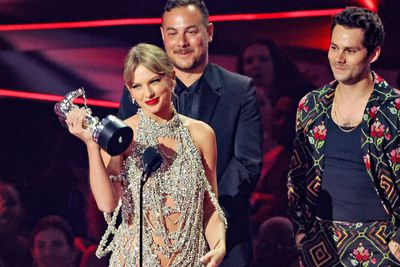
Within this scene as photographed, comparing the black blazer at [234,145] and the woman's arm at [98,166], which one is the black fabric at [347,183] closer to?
the black blazer at [234,145]

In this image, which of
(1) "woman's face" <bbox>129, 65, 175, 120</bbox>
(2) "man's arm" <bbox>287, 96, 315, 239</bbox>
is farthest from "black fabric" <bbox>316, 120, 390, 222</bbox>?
(1) "woman's face" <bbox>129, 65, 175, 120</bbox>

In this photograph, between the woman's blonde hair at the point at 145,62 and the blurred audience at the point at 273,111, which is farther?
the blurred audience at the point at 273,111

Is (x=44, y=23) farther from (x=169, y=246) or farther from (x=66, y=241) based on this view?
(x=169, y=246)

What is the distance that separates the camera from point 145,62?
285 centimetres

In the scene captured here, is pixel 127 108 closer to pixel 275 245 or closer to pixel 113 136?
pixel 113 136

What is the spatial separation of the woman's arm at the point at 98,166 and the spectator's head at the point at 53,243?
211 cm

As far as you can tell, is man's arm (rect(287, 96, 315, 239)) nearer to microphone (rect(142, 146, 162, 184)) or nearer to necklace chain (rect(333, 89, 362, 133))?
necklace chain (rect(333, 89, 362, 133))

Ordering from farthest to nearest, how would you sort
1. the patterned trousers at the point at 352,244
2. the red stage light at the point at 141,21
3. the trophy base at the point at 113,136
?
1. the red stage light at the point at 141,21
2. the patterned trousers at the point at 352,244
3. the trophy base at the point at 113,136

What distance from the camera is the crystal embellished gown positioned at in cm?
282

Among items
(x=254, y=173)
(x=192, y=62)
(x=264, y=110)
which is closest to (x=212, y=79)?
(x=192, y=62)

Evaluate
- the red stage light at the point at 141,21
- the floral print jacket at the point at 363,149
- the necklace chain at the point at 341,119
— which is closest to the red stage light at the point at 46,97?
the red stage light at the point at 141,21

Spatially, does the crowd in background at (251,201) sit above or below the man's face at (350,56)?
below

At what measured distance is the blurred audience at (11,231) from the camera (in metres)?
4.88

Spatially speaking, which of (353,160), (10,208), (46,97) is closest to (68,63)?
(46,97)
